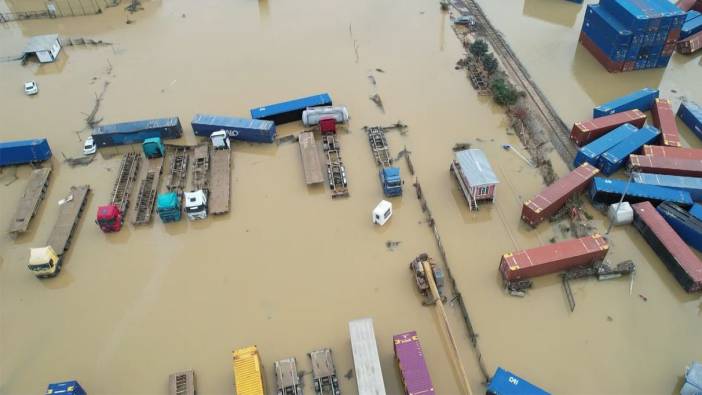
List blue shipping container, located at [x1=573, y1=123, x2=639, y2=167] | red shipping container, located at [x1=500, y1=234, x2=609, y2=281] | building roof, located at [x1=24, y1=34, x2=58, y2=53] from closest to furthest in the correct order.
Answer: red shipping container, located at [x1=500, y1=234, x2=609, y2=281] → blue shipping container, located at [x1=573, y1=123, x2=639, y2=167] → building roof, located at [x1=24, y1=34, x2=58, y2=53]

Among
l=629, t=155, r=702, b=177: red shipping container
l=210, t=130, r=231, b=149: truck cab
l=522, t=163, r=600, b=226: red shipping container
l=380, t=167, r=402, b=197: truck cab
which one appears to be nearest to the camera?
l=522, t=163, r=600, b=226: red shipping container

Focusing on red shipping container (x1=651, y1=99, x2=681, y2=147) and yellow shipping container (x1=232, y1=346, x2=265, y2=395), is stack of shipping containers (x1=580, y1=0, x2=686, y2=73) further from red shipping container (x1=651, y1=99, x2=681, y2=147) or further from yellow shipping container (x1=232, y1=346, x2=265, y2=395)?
yellow shipping container (x1=232, y1=346, x2=265, y2=395)

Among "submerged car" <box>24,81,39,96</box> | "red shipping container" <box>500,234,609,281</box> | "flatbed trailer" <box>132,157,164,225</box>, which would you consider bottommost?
"red shipping container" <box>500,234,609,281</box>

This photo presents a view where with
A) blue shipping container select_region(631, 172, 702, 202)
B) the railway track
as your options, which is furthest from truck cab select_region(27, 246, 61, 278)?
blue shipping container select_region(631, 172, 702, 202)

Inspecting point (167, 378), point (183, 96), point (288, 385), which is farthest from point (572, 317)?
point (183, 96)

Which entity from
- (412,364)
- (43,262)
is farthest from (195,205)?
(412,364)

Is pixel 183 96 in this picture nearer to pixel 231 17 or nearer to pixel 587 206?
pixel 231 17
